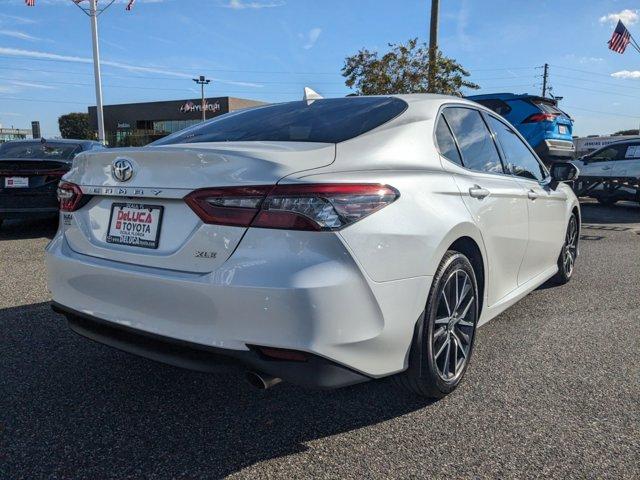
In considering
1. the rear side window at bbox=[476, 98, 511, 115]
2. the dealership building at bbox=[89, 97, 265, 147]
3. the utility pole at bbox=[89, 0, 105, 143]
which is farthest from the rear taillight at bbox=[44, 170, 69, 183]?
the dealership building at bbox=[89, 97, 265, 147]

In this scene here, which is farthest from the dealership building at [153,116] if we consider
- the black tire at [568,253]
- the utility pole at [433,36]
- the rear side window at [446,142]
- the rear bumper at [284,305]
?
the rear bumper at [284,305]

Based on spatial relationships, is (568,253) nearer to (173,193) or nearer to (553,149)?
(173,193)

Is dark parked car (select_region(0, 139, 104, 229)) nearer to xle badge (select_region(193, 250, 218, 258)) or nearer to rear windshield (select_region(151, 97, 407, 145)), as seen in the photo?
rear windshield (select_region(151, 97, 407, 145))

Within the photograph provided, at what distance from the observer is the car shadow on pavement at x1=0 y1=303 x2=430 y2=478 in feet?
7.40

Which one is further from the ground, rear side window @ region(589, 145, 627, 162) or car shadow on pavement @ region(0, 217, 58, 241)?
rear side window @ region(589, 145, 627, 162)

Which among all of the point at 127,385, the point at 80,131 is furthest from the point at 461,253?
the point at 80,131

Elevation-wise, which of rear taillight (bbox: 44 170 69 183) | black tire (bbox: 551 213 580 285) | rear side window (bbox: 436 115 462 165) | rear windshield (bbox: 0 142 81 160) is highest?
rear side window (bbox: 436 115 462 165)

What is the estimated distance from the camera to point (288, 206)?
210 cm

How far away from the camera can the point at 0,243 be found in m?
7.23

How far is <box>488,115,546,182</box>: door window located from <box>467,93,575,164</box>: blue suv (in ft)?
22.9

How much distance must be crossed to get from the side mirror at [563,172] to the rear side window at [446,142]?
1.85 meters

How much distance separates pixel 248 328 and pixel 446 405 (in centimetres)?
125

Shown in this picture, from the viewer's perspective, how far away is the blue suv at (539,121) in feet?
35.8

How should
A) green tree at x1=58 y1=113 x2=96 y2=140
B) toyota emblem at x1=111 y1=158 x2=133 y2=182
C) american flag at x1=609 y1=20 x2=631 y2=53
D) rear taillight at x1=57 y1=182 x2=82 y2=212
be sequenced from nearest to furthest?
toyota emblem at x1=111 y1=158 x2=133 y2=182
rear taillight at x1=57 y1=182 x2=82 y2=212
american flag at x1=609 y1=20 x2=631 y2=53
green tree at x1=58 y1=113 x2=96 y2=140
